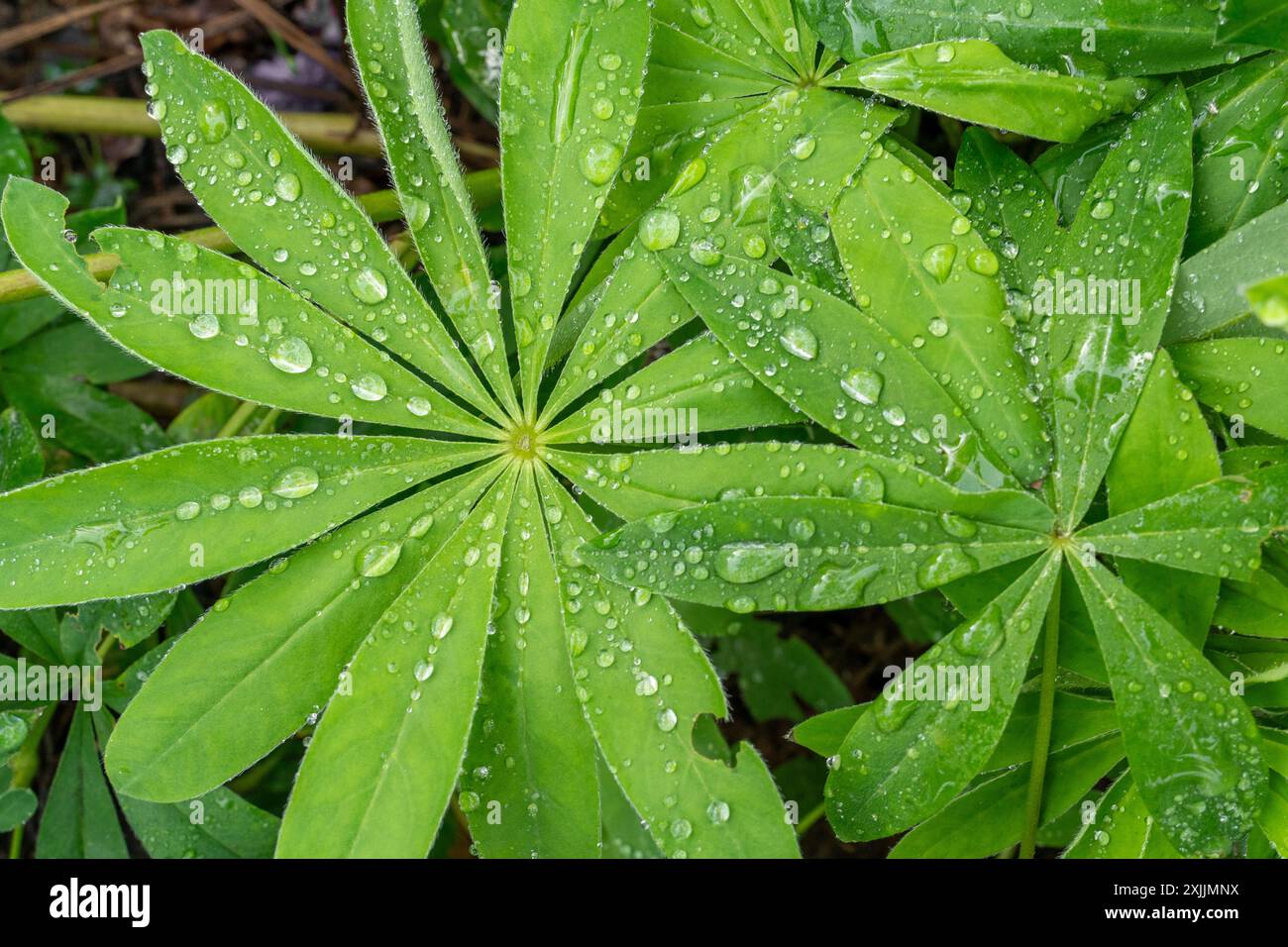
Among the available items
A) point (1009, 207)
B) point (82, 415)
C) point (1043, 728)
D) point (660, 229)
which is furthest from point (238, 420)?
point (1043, 728)

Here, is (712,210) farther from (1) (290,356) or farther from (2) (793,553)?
(1) (290,356)

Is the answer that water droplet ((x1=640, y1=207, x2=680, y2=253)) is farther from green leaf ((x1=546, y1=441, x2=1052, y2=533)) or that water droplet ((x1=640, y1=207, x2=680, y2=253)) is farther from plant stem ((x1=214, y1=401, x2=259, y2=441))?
plant stem ((x1=214, y1=401, x2=259, y2=441))

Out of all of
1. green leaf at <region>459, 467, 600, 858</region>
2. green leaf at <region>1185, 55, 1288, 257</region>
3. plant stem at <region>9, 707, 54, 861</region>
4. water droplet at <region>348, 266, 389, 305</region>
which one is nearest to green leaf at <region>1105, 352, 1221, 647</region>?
green leaf at <region>1185, 55, 1288, 257</region>

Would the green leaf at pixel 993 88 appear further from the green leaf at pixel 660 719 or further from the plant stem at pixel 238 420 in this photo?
the plant stem at pixel 238 420

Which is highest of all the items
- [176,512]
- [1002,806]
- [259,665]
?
[176,512]

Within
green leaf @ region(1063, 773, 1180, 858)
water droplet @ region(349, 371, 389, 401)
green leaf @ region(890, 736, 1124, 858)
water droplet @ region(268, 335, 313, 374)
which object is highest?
water droplet @ region(268, 335, 313, 374)

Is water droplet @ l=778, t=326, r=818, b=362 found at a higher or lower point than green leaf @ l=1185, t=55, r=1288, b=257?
Answer: lower
